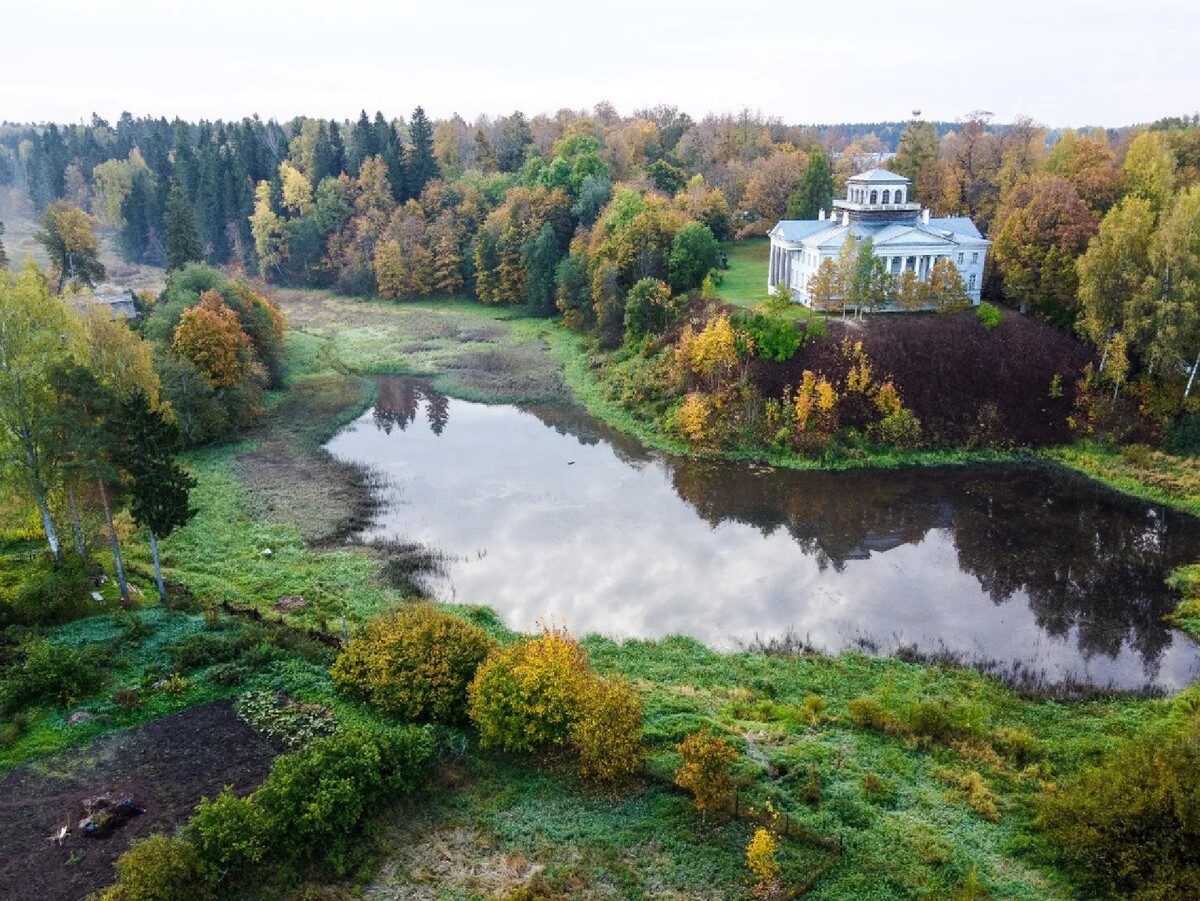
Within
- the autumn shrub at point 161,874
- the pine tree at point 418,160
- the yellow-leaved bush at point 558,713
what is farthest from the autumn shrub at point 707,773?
the pine tree at point 418,160

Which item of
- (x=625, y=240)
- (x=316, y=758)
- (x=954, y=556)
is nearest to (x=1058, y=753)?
(x=954, y=556)

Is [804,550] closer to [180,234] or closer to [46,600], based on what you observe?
[46,600]

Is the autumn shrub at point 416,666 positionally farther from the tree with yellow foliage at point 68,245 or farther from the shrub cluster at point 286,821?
the tree with yellow foliage at point 68,245

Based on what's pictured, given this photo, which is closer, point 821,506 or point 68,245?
point 821,506

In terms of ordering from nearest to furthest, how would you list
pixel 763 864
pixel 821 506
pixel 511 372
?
pixel 763 864 → pixel 821 506 → pixel 511 372

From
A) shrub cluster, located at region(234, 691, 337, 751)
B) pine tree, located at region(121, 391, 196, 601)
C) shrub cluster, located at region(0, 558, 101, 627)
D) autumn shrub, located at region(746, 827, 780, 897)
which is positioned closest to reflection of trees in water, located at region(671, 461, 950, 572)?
autumn shrub, located at region(746, 827, 780, 897)

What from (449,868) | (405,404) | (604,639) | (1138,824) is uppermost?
(405,404)

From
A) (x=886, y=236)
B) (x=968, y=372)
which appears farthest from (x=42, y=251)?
(x=968, y=372)

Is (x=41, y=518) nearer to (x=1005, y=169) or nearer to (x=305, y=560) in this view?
(x=305, y=560)
